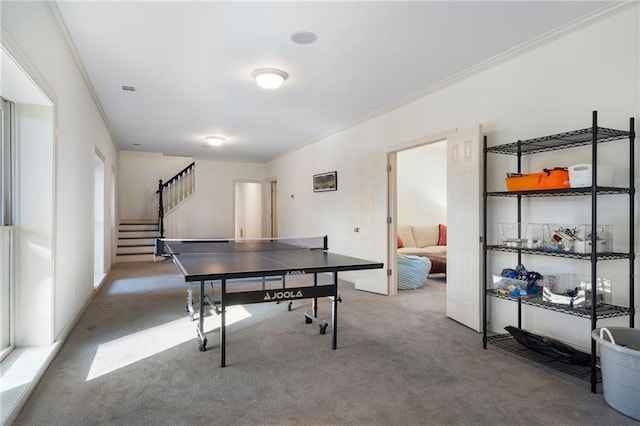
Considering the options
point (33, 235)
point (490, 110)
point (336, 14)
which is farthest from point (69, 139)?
point (490, 110)

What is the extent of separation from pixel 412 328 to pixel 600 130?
223 centimetres

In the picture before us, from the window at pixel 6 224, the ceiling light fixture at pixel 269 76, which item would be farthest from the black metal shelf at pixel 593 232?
the window at pixel 6 224

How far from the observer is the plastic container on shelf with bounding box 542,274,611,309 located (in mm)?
2574

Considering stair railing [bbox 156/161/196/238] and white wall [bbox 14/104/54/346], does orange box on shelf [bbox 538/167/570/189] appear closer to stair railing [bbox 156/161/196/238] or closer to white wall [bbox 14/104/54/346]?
white wall [bbox 14/104/54/346]

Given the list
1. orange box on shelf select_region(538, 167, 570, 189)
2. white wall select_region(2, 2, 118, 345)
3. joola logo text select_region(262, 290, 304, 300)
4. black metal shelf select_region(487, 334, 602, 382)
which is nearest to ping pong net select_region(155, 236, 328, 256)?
white wall select_region(2, 2, 118, 345)

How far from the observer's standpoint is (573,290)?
8.95ft

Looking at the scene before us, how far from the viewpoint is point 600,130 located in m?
2.42

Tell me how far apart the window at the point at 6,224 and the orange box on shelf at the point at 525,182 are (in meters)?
3.72

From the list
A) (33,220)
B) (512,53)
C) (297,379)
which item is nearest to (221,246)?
(33,220)

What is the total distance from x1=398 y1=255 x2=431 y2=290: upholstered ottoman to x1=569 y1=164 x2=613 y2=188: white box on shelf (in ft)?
10.3

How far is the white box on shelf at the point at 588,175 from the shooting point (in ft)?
8.02

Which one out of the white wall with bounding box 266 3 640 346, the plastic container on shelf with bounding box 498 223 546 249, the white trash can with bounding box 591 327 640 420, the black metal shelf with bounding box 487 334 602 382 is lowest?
the black metal shelf with bounding box 487 334 602 382

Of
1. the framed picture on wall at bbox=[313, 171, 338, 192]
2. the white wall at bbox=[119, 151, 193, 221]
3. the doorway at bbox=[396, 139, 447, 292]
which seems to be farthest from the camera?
the white wall at bbox=[119, 151, 193, 221]

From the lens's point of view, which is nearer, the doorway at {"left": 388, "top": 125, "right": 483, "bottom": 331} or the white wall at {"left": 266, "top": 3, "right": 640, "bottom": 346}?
the white wall at {"left": 266, "top": 3, "right": 640, "bottom": 346}
